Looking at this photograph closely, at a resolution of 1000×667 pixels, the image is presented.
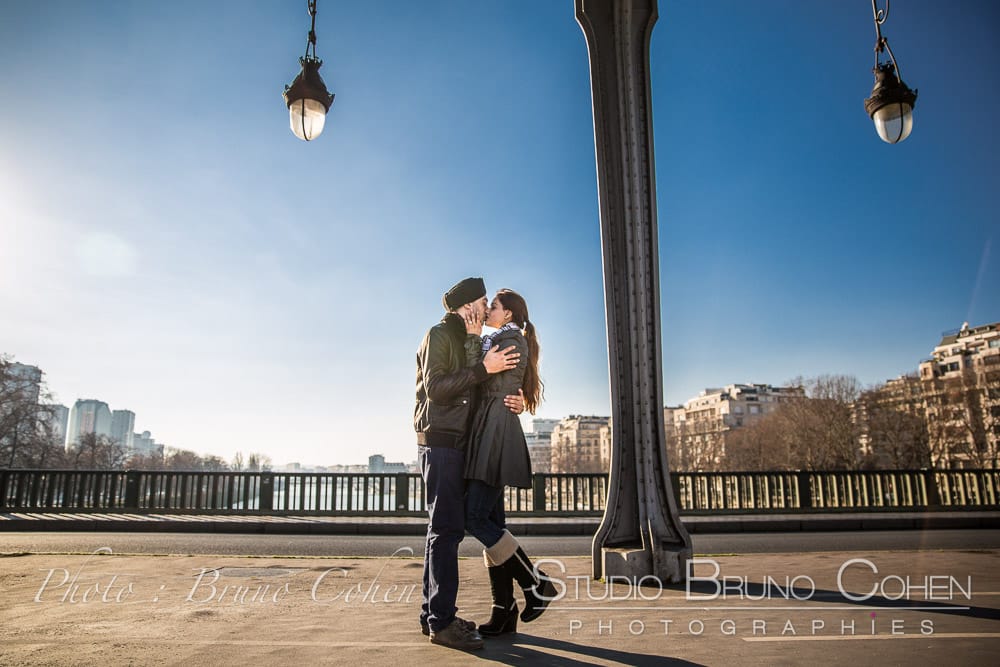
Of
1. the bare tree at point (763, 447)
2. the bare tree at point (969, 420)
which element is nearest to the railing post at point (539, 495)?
the bare tree at point (969, 420)

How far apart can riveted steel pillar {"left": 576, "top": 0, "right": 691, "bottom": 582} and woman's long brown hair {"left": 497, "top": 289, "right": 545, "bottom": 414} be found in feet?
5.23

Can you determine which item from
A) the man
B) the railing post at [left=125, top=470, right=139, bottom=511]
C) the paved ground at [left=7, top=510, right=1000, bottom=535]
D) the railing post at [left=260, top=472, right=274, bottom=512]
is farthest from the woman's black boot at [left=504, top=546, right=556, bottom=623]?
the railing post at [left=125, top=470, right=139, bottom=511]

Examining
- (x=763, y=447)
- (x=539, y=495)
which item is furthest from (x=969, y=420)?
(x=539, y=495)

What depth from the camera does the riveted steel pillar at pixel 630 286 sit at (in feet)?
17.0

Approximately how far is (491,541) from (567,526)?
27.5 ft

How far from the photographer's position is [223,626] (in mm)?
3529

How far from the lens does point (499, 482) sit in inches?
137

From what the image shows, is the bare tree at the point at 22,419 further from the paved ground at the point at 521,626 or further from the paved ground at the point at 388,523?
the paved ground at the point at 521,626

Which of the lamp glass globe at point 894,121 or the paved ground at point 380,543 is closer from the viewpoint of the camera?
the lamp glass globe at point 894,121

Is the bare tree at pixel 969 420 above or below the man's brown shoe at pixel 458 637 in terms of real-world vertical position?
above

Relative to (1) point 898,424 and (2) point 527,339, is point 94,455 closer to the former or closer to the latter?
(2) point 527,339

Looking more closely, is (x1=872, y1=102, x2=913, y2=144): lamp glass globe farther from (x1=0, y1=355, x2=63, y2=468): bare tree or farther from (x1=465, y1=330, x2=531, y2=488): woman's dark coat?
(x1=0, y1=355, x2=63, y2=468): bare tree

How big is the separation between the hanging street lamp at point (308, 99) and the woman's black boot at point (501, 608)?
520 centimetres

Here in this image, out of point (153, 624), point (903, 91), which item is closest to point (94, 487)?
point (153, 624)
